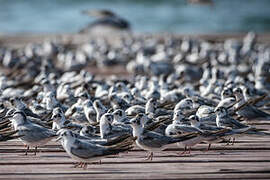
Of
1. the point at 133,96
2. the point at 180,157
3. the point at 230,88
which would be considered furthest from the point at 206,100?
the point at 180,157

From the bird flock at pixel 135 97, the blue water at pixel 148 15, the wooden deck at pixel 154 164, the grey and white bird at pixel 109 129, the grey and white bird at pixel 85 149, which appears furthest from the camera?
the blue water at pixel 148 15

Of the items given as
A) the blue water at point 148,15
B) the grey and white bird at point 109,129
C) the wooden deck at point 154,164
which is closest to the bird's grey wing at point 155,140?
the wooden deck at point 154,164

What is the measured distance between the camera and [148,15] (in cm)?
4497

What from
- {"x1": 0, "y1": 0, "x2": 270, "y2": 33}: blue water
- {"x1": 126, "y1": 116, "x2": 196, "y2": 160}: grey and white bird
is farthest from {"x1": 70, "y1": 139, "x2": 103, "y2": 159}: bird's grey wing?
{"x1": 0, "y1": 0, "x2": 270, "y2": 33}: blue water

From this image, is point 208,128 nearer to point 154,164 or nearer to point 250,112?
point 154,164

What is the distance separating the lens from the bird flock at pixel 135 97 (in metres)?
7.33

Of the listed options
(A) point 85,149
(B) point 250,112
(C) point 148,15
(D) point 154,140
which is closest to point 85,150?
(A) point 85,149

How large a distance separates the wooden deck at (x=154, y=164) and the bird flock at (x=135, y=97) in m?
0.15

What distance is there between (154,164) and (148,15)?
38.8m

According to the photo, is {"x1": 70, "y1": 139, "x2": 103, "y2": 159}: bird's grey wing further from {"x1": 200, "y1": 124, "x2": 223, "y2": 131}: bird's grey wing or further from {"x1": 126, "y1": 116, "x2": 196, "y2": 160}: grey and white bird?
{"x1": 200, "y1": 124, "x2": 223, "y2": 131}: bird's grey wing

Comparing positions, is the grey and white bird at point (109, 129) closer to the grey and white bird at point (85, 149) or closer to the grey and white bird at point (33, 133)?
the grey and white bird at point (33, 133)

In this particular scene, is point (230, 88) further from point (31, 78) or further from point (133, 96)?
point (31, 78)

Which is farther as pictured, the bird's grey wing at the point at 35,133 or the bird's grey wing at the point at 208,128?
the bird's grey wing at the point at 208,128

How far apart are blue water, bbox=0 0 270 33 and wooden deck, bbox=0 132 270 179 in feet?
97.0
